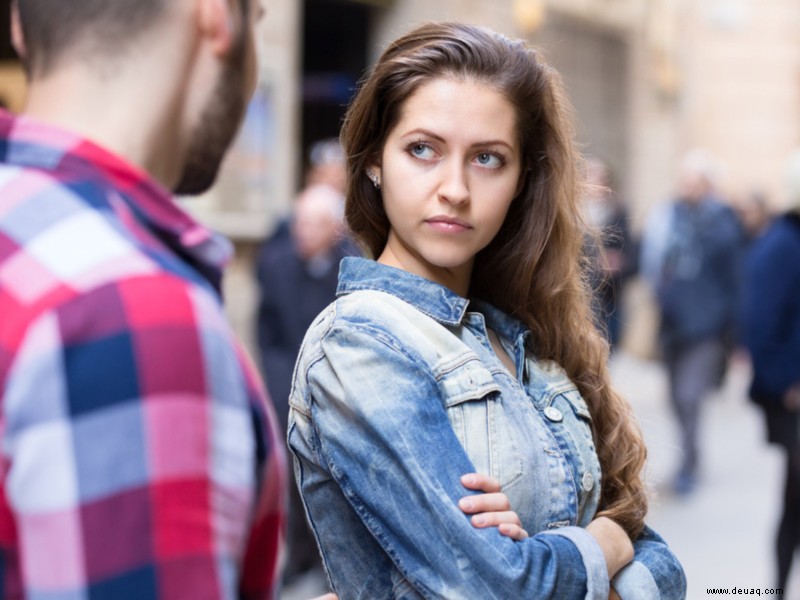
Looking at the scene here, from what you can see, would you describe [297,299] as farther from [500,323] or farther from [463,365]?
[463,365]

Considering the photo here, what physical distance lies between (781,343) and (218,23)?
4.96 metres

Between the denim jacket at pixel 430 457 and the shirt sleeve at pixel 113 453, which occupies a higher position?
the shirt sleeve at pixel 113 453

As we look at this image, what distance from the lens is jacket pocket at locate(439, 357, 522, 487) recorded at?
5.95ft

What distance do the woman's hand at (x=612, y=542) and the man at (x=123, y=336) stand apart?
801 mm

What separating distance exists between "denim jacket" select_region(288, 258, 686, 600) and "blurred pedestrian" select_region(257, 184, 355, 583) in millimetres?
3832

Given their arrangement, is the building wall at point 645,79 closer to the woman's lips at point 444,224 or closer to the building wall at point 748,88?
the building wall at point 748,88

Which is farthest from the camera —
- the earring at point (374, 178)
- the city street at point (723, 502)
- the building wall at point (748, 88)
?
the building wall at point (748, 88)

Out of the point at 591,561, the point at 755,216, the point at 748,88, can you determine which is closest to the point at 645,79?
the point at 755,216

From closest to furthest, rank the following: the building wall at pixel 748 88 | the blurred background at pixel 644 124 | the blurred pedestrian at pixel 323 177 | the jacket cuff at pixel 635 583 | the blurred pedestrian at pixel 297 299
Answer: the jacket cuff at pixel 635 583 < the blurred pedestrian at pixel 297 299 < the blurred pedestrian at pixel 323 177 < the blurred background at pixel 644 124 < the building wall at pixel 748 88

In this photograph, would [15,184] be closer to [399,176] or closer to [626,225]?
[399,176]

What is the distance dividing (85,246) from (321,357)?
79cm

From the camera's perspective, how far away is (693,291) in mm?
8430

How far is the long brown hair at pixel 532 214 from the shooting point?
6.56ft

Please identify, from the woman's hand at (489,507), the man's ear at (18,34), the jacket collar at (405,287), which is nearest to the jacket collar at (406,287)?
the jacket collar at (405,287)
